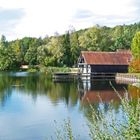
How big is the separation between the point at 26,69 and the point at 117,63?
129ft

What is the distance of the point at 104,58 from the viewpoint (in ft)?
248

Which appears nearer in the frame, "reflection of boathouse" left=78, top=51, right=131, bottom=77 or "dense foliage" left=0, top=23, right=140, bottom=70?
"reflection of boathouse" left=78, top=51, right=131, bottom=77

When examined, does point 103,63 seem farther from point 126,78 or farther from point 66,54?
point 66,54

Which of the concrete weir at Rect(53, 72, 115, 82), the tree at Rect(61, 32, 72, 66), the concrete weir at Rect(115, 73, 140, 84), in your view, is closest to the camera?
the concrete weir at Rect(115, 73, 140, 84)

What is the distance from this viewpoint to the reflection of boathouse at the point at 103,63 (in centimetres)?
7375

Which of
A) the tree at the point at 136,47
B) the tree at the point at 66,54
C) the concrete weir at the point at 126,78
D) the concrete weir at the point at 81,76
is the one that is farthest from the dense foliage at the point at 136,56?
the tree at the point at 66,54

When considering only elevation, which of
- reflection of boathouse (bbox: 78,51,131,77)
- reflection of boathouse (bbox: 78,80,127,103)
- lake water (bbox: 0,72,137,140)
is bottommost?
reflection of boathouse (bbox: 78,80,127,103)

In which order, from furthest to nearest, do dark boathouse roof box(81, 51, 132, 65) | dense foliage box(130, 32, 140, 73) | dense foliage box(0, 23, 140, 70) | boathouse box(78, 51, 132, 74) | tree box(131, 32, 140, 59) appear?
dense foliage box(0, 23, 140, 70)
dark boathouse roof box(81, 51, 132, 65)
boathouse box(78, 51, 132, 74)
tree box(131, 32, 140, 59)
dense foliage box(130, 32, 140, 73)

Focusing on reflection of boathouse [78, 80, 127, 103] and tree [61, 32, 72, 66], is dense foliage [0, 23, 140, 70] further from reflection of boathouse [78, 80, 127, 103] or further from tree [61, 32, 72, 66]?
reflection of boathouse [78, 80, 127, 103]

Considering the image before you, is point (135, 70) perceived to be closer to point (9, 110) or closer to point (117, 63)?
point (117, 63)

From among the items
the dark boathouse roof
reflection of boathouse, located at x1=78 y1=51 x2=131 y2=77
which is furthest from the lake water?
the dark boathouse roof

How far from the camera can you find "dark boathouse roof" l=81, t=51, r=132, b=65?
74.0 meters

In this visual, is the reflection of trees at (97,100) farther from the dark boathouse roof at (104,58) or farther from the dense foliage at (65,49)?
the dense foliage at (65,49)

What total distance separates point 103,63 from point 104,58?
72.9 inches
